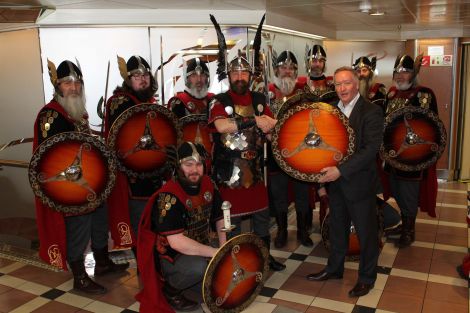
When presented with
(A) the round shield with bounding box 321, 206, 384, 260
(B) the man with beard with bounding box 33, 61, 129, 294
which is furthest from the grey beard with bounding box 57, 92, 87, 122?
(A) the round shield with bounding box 321, 206, 384, 260

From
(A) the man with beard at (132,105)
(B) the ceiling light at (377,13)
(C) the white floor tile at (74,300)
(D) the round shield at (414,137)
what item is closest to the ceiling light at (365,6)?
(B) the ceiling light at (377,13)

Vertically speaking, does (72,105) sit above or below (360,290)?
above

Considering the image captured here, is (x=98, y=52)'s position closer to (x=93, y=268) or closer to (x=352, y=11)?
(x=93, y=268)

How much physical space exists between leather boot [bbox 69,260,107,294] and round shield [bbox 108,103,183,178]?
30.2 inches

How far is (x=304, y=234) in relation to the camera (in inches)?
159

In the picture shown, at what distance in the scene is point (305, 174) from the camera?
9.03 ft

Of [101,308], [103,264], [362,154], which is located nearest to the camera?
[362,154]

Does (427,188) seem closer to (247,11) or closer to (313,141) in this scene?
(313,141)

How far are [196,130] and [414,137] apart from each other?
5.93 ft

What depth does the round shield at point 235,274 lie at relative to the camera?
7.49 ft

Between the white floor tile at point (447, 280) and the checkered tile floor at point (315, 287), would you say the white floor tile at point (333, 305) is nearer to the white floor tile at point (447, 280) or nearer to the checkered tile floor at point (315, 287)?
the checkered tile floor at point (315, 287)

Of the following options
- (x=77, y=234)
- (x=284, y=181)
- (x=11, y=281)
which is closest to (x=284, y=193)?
(x=284, y=181)

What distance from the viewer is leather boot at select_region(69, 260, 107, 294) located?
10.2 ft

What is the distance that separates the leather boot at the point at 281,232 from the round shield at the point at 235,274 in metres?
1.36
